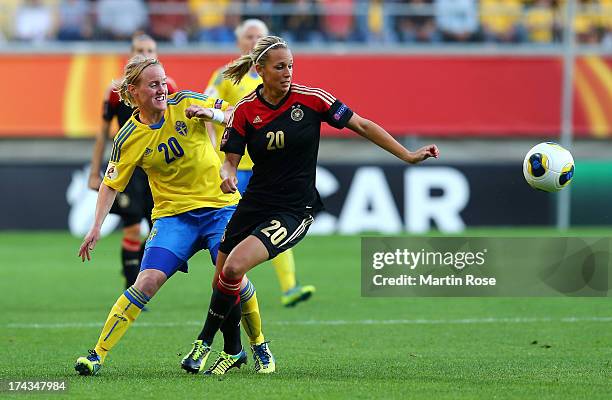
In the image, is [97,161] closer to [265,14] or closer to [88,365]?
[88,365]

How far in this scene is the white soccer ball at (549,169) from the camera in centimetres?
797

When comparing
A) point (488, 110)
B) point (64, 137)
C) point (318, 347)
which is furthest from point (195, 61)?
point (318, 347)

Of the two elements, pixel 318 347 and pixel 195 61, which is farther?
pixel 195 61

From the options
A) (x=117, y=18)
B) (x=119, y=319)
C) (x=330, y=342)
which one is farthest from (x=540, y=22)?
(x=119, y=319)

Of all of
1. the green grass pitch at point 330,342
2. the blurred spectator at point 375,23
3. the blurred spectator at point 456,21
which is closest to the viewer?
the green grass pitch at point 330,342

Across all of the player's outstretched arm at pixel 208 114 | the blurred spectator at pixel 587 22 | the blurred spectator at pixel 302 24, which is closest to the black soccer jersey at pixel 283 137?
the player's outstretched arm at pixel 208 114

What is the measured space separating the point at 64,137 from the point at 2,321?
11178mm

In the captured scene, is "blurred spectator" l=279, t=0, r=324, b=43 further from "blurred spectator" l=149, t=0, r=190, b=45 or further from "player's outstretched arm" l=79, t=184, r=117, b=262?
"player's outstretched arm" l=79, t=184, r=117, b=262

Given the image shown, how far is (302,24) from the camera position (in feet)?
69.9

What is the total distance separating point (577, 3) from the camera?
22484mm

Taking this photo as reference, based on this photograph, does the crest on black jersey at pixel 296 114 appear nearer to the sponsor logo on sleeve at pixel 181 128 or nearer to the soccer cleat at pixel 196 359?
the sponsor logo on sleeve at pixel 181 128

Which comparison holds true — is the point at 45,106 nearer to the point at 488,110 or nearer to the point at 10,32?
the point at 10,32

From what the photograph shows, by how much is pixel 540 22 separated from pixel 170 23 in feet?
22.2

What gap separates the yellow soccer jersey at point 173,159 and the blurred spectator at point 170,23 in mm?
13788
